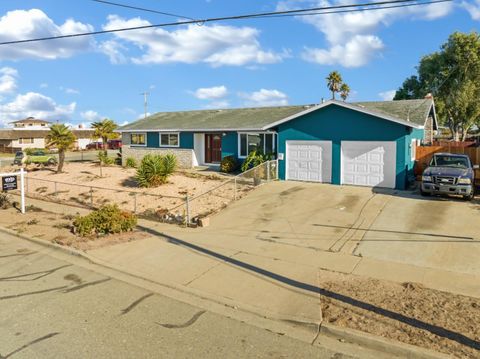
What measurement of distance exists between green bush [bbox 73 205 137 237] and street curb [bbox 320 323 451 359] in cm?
775

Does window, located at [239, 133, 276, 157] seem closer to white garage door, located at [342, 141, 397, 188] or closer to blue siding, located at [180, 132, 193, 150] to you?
blue siding, located at [180, 132, 193, 150]

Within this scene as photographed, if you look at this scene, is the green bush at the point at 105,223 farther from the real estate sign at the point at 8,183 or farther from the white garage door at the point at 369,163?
the white garage door at the point at 369,163

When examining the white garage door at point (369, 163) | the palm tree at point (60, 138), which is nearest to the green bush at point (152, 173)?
the palm tree at point (60, 138)


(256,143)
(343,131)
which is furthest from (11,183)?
(343,131)

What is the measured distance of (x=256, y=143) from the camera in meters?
24.2

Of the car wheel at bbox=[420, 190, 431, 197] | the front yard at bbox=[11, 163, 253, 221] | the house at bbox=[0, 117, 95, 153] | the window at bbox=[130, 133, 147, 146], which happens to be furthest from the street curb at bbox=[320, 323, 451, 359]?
the house at bbox=[0, 117, 95, 153]

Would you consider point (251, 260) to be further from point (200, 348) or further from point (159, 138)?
point (159, 138)

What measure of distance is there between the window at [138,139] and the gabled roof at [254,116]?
0.50 meters

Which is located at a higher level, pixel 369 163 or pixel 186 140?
pixel 186 140

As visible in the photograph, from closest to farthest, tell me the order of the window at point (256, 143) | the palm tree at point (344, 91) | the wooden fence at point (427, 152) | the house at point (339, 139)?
the house at point (339, 139) < the wooden fence at point (427, 152) < the window at point (256, 143) < the palm tree at point (344, 91)

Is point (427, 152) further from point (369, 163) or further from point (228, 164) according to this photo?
point (228, 164)

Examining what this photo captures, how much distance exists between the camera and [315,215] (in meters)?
14.1

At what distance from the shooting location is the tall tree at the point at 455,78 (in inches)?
1419

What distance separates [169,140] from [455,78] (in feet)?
89.2
